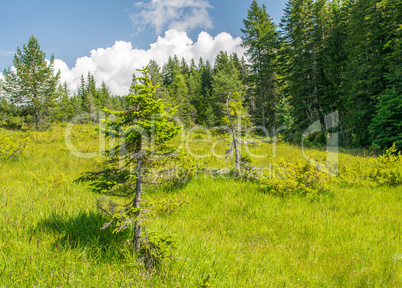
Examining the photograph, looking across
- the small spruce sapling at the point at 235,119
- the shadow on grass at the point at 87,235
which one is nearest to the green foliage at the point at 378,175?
the small spruce sapling at the point at 235,119

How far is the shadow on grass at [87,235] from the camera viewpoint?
2516mm

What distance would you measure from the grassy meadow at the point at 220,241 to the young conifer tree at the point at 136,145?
562 millimetres

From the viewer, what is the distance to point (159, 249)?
93.5 inches

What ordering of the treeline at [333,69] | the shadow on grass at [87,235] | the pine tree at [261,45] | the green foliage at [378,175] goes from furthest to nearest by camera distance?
the pine tree at [261,45] → the treeline at [333,69] → the green foliage at [378,175] → the shadow on grass at [87,235]

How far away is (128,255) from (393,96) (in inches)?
725

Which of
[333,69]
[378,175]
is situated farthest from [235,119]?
[333,69]

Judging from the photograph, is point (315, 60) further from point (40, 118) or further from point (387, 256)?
point (40, 118)

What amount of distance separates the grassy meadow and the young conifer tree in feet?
1.84

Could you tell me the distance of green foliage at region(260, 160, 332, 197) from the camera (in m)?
5.63

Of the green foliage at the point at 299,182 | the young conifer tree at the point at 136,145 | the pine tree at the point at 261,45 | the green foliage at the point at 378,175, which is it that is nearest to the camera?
the young conifer tree at the point at 136,145

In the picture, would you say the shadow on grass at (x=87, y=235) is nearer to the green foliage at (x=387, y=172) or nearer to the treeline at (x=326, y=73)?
the treeline at (x=326, y=73)

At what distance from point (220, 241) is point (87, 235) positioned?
206 cm

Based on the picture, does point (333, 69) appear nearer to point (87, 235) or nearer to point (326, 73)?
point (326, 73)

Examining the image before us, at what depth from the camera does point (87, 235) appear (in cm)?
281
